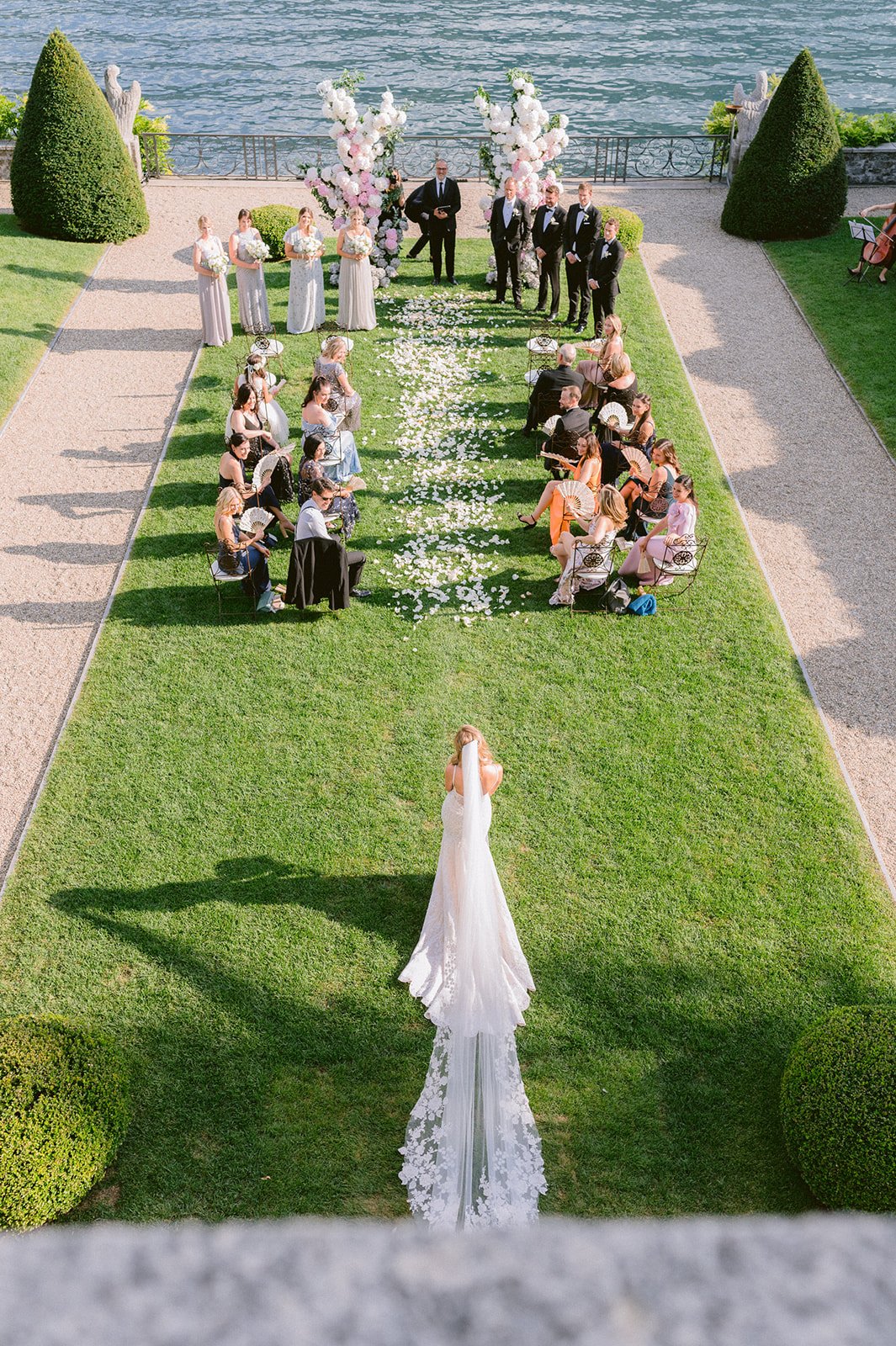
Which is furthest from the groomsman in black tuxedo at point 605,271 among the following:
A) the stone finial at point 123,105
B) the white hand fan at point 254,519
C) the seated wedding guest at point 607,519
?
the stone finial at point 123,105

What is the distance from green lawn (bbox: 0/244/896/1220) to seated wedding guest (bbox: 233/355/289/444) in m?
2.00

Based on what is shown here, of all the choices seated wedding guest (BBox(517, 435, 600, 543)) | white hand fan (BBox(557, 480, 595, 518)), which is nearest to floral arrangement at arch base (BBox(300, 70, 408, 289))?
seated wedding guest (BBox(517, 435, 600, 543))

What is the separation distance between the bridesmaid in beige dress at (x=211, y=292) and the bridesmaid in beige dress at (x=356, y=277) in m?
1.82

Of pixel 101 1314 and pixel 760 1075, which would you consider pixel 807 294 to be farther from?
pixel 101 1314

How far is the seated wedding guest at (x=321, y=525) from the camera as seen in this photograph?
1205 cm

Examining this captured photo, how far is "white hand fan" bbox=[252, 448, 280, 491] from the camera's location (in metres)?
13.2

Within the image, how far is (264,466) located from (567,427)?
12.4 ft

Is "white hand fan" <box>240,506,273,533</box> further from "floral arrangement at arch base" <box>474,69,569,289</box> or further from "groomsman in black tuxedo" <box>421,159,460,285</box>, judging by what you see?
"groomsman in black tuxedo" <box>421,159,460,285</box>

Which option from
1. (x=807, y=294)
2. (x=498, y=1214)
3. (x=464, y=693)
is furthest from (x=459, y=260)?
(x=498, y=1214)

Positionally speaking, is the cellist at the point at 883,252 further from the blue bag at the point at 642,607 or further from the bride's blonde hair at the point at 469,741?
the bride's blonde hair at the point at 469,741

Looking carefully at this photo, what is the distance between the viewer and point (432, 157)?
34250mm

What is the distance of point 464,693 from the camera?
452 inches

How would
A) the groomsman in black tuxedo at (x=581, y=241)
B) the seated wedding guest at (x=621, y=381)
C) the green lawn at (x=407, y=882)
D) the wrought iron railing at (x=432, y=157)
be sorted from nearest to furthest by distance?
the green lawn at (x=407, y=882) < the seated wedding guest at (x=621, y=381) < the groomsman in black tuxedo at (x=581, y=241) < the wrought iron railing at (x=432, y=157)

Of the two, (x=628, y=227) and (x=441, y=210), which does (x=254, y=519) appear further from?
(x=628, y=227)
